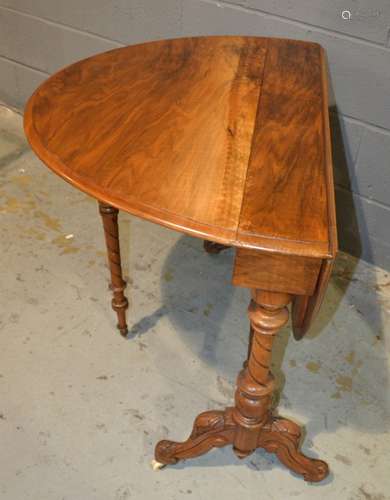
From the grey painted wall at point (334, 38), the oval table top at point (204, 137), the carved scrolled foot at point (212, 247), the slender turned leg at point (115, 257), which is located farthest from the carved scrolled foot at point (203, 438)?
the grey painted wall at point (334, 38)

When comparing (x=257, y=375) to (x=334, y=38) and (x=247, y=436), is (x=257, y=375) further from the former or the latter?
(x=334, y=38)

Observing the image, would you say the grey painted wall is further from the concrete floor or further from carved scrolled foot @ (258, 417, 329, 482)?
carved scrolled foot @ (258, 417, 329, 482)

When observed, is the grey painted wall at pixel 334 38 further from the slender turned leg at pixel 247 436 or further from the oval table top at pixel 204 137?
the slender turned leg at pixel 247 436

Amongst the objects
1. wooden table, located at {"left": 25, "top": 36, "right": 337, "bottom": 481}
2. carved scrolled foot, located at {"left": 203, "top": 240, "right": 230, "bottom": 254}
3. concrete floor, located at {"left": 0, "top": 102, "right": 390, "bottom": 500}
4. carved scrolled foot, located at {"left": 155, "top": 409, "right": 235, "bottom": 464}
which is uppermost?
wooden table, located at {"left": 25, "top": 36, "right": 337, "bottom": 481}

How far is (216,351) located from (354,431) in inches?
19.5

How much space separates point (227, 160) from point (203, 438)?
777 mm

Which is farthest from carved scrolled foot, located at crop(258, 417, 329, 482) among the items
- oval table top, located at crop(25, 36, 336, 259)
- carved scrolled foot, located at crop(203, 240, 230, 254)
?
carved scrolled foot, located at crop(203, 240, 230, 254)

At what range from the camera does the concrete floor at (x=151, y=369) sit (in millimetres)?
1492

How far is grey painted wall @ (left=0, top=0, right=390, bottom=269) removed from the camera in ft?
5.84

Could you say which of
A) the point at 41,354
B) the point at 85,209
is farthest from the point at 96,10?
the point at 41,354

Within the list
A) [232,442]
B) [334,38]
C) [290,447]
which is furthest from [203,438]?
[334,38]

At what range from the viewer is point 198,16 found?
81.9 inches

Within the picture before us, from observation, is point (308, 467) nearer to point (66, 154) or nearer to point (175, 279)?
point (175, 279)

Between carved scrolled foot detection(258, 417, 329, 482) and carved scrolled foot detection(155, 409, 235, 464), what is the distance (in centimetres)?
10
